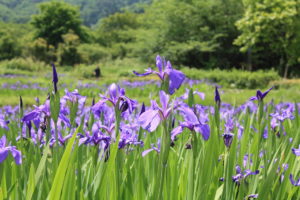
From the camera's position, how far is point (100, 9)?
139 metres

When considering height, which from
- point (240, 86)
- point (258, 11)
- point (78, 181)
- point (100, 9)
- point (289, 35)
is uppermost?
point (100, 9)

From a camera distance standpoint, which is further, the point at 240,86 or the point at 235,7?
the point at 235,7

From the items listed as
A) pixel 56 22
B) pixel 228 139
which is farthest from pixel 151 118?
pixel 56 22

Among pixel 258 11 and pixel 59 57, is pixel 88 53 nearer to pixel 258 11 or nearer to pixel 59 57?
pixel 59 57

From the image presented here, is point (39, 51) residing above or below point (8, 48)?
below

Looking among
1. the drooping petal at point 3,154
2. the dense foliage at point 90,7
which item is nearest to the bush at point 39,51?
the drooping petal at point 3,154

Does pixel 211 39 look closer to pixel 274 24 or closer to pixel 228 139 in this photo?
pixel 274 24

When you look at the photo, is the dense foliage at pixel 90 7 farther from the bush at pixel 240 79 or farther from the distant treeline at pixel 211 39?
the bush at pixel 240 79

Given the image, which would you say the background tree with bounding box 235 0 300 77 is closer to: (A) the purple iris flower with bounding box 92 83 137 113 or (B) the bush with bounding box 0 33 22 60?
(A) the purple iris flower with bounding box 92 83 137 113

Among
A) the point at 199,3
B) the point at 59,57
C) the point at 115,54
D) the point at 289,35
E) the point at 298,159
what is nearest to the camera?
the point at 298,159

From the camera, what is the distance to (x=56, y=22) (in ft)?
125

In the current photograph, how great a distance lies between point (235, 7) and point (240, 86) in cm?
1116

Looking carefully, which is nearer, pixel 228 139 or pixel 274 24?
pixel 228 139

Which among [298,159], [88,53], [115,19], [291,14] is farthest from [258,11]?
[115,19]
